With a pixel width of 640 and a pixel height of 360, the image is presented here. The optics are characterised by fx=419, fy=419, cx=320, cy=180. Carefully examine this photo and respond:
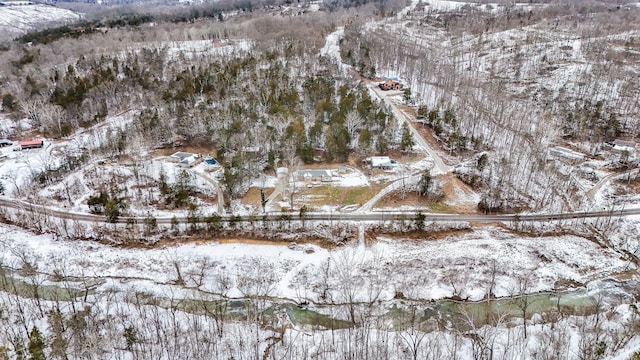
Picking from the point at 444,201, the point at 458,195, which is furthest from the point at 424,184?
the point at 458,195

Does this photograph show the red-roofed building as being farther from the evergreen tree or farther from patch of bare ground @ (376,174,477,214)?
the evergreen tree

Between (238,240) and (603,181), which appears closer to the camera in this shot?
(238,240)

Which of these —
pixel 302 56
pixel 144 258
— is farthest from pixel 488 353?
pixel 302 56

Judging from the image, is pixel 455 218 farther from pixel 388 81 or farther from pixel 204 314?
pixel 388 81

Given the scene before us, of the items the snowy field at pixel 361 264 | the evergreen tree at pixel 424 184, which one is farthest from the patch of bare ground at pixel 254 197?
the evergreen tree at pixel 424 184

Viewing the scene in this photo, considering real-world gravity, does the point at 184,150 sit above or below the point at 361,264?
above

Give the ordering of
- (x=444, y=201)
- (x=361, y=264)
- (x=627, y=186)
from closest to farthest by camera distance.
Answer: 1. (x=361, y=264)
2. (x=444, y=201)
3. (x=627, y=186)

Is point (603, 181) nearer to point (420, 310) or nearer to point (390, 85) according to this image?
point (420, 310)

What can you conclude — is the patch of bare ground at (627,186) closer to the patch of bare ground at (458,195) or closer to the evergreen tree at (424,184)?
the patch of bare ground at (458,195)
